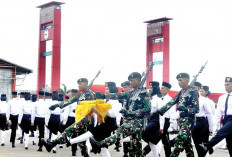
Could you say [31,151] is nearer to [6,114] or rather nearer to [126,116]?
[6,114]

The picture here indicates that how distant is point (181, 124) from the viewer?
838 cm

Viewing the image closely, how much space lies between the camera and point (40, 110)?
1428 cm

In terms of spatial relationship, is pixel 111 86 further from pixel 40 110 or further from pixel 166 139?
pixel 40 110

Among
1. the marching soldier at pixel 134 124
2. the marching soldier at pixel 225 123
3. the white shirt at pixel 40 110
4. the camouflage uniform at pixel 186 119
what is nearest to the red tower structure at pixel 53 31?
the white shirt at pixel 40 110

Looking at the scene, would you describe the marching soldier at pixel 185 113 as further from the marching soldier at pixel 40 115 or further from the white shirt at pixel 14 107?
the white shirt at pixel 14 107

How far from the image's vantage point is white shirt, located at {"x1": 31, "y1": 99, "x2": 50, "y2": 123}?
14258 mm

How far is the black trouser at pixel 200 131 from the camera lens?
9930 millimetres

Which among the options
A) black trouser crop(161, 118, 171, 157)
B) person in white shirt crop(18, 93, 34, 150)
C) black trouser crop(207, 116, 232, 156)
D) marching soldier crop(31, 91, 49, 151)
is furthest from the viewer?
person in white shirt crop(18, 93, 34, 150)

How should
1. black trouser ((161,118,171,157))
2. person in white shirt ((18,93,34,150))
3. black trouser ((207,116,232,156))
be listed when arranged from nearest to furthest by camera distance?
black trouser ((207,116,232,156)) < black trouser ((161,118,171,157)) < person in white shirt ((18,93,34,150))

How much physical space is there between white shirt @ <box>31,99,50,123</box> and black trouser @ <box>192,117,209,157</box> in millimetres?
6005

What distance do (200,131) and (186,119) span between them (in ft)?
5.86

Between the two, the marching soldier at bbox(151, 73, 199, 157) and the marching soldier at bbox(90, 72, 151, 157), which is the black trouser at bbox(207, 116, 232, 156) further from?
the marching soldier at bbox(90, 72, 151, 157)

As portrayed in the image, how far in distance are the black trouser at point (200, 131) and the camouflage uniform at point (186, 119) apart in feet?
5.45

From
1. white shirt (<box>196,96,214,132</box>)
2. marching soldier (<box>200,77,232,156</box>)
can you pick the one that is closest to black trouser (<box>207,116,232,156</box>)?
marching soldier (<box>200,77,232,156</box>)
